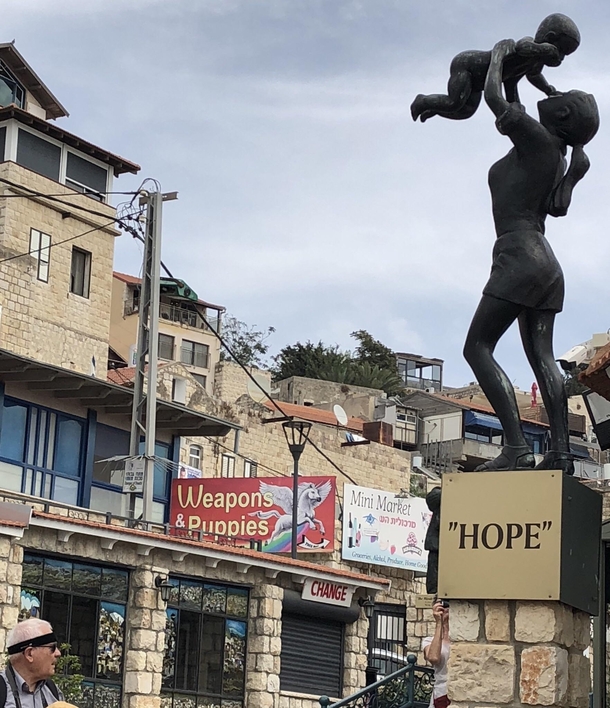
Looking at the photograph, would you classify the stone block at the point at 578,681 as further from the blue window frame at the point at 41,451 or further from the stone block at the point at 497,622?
the blue window frame at the point at 41,451

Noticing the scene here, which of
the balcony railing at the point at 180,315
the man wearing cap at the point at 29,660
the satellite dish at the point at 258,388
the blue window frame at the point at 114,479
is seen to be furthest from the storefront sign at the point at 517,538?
the balcony railing at the point at 180,315

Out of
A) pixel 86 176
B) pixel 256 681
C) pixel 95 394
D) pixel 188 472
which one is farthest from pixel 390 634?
pixel 86 176

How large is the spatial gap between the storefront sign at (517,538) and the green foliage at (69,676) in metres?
13.8

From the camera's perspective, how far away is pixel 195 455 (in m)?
36.0

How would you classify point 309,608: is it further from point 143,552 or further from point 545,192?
point 545,192

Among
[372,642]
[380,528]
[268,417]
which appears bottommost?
[372,642]

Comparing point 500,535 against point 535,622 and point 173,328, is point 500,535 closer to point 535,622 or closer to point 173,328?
point 535,622

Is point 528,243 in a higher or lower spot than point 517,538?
higher

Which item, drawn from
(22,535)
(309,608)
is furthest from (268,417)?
(22,535)

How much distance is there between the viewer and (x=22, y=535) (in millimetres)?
19812

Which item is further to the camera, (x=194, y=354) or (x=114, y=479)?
(x=194, y=354)

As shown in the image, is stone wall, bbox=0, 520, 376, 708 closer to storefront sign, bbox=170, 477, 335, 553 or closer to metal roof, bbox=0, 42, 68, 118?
storefront sign, bbox=170, 477, 335, 553

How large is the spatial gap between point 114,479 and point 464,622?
22.3 m

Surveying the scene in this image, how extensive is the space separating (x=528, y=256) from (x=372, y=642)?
28.6 meters
